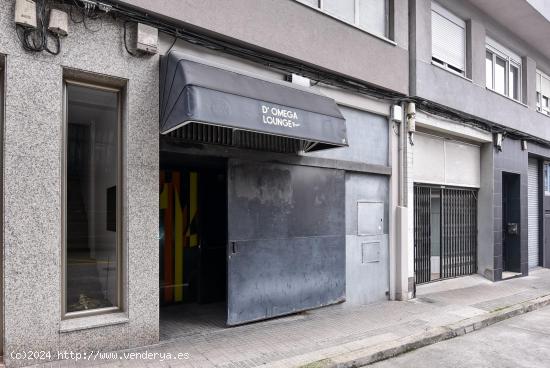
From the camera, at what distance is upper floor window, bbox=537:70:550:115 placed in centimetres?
1450

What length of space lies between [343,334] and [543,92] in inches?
513

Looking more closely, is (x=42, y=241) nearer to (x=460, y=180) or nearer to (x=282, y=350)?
(x=282, y=350)

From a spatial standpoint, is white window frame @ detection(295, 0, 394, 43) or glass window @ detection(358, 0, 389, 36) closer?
white window frame @ detection(295, 0, 394, 43)

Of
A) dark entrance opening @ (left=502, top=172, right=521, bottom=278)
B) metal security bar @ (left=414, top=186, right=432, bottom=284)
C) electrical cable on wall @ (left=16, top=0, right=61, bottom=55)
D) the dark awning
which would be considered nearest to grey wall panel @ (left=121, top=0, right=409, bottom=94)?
the dark awning

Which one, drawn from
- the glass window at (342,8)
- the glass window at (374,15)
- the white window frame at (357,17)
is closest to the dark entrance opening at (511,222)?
the white window frame at (357,17)

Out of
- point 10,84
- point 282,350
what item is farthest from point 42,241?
point 282,350

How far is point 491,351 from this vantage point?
608 cm

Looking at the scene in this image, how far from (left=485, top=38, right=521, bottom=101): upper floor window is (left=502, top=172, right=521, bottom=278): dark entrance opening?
2612 mm

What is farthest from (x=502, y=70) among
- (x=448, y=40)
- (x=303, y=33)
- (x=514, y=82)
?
(x=303, y=33)

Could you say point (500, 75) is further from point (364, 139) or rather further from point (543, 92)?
point (364, 139)

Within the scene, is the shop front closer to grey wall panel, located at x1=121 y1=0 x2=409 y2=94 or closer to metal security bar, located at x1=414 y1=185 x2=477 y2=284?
grey wall panel, located at x1=121 y1=0 x2=409 y2=94

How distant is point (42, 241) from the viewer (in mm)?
4656

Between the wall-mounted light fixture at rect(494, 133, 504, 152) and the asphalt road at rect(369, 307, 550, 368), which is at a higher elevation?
the wall-mounted light fixture at rect(494, 133, 504, 152)

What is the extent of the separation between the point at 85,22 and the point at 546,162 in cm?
1558
